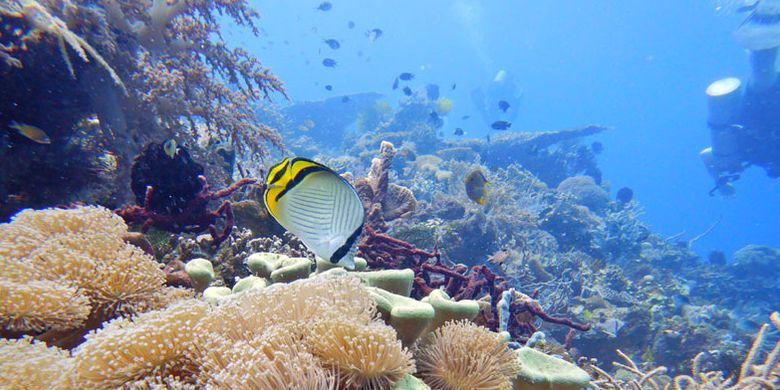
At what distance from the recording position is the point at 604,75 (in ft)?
468

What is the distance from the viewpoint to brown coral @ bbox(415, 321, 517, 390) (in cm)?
175

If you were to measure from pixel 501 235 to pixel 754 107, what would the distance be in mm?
14547

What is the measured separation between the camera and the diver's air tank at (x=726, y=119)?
16.3 meters

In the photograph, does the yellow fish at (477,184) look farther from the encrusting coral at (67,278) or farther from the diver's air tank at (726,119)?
the diver's air tank at (726,119)

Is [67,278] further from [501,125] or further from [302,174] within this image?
[501,125]

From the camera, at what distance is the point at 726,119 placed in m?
16.5

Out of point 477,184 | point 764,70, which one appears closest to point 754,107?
point 764,70

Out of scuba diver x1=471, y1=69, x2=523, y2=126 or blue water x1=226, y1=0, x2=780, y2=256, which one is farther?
blue water x1=226, y1=0, x2=780, y2=256

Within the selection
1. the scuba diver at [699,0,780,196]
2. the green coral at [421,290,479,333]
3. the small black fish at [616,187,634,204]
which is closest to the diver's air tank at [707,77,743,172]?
the scuba diver at [699,0,780,196]

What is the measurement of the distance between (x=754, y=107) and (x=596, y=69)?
A: 480 ft

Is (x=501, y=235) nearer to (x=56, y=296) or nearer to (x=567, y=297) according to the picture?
(x=567, y=297)

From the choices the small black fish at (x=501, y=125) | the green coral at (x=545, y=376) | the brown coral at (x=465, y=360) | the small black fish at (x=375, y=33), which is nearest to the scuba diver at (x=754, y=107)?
the small black fish at (x=501, y=125)

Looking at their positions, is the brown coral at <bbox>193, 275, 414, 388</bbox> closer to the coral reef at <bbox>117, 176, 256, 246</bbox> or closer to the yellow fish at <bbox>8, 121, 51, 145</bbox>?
the coral reef at <bbox>117, 176, 256, 246</bbox>

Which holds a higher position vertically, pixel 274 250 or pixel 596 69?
pixel 596 69
